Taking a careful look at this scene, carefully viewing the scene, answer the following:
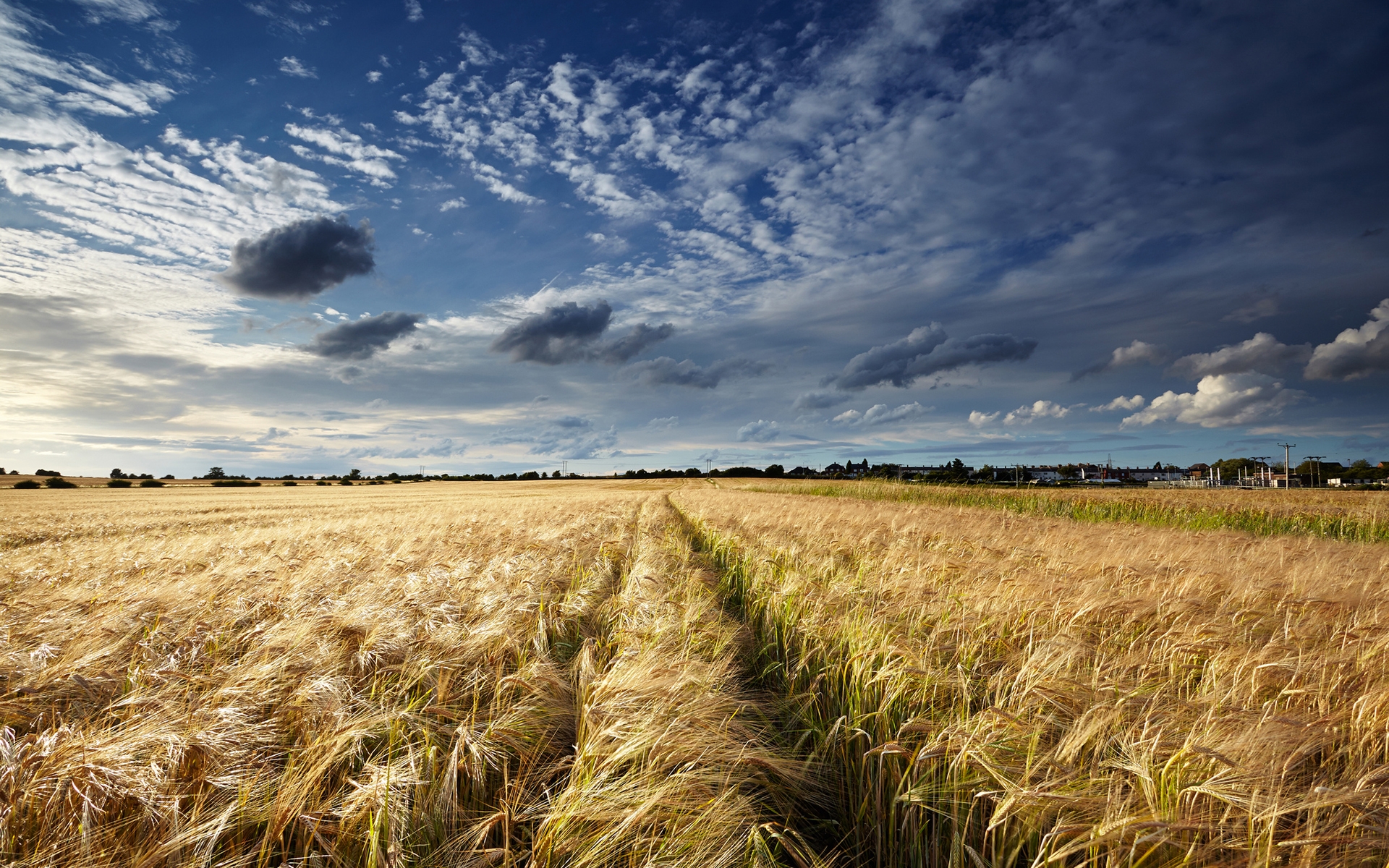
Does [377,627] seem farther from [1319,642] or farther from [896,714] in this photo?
[1319,642]

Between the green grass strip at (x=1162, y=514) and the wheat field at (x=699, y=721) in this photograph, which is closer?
the wheat field at (x=699, y=721)

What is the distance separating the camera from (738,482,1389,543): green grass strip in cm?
1514

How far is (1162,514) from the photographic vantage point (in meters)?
18.8

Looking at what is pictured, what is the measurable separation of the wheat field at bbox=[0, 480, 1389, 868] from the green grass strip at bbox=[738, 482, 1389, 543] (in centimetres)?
1342

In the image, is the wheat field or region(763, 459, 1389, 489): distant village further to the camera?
region(763, 459, 1389, 489): distant village

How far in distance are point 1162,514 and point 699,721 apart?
22.6 metres

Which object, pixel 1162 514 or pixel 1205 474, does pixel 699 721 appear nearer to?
pixel 1162 514

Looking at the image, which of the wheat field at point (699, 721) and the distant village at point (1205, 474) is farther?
the distant village at point (1205, 474)

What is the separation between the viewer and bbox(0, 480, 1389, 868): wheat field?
1.98 meters

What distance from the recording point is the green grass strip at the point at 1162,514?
15141 millimetres

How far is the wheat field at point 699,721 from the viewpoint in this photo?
1.98 m

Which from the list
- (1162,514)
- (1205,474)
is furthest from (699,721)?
(1205,474)

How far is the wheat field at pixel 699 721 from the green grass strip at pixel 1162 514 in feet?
44.0

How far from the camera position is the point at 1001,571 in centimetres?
618
